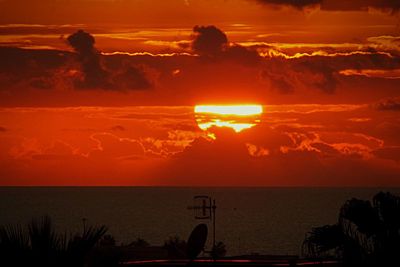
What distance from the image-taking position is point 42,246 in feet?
45.9

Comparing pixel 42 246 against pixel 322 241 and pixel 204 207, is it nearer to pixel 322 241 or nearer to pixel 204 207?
pixel 322 241

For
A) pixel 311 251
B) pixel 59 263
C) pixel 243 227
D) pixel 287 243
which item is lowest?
pixel 59 263

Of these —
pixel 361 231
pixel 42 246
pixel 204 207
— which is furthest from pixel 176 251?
pixel 42 246

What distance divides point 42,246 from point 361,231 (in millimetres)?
7037

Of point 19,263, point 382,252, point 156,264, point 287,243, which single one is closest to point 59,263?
point 19,263

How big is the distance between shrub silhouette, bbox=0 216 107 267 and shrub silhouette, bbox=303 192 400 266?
18.4 ft

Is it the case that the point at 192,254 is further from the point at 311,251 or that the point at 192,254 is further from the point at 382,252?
the point at 382,252

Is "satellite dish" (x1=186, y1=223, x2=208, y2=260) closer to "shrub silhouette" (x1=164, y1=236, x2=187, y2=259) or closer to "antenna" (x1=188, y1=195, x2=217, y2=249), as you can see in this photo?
"shrub silhouette" (x1=164, y1=236, x2=187, y2=259)

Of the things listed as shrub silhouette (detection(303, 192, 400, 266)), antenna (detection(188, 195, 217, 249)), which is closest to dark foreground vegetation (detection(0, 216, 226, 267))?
shrub silhouette (detection(303, 192, 400, 266))

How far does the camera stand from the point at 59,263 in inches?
548

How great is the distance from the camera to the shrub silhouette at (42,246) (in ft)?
45.5

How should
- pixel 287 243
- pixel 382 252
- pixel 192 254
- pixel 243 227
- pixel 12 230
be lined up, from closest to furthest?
1. pixel 12 230
2. pixel 382 252
3. pixel 192 254
4. pixel 287 243
5. pixel 243 227

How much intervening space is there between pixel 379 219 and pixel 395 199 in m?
0.67

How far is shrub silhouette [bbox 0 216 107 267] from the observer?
1386 cm
